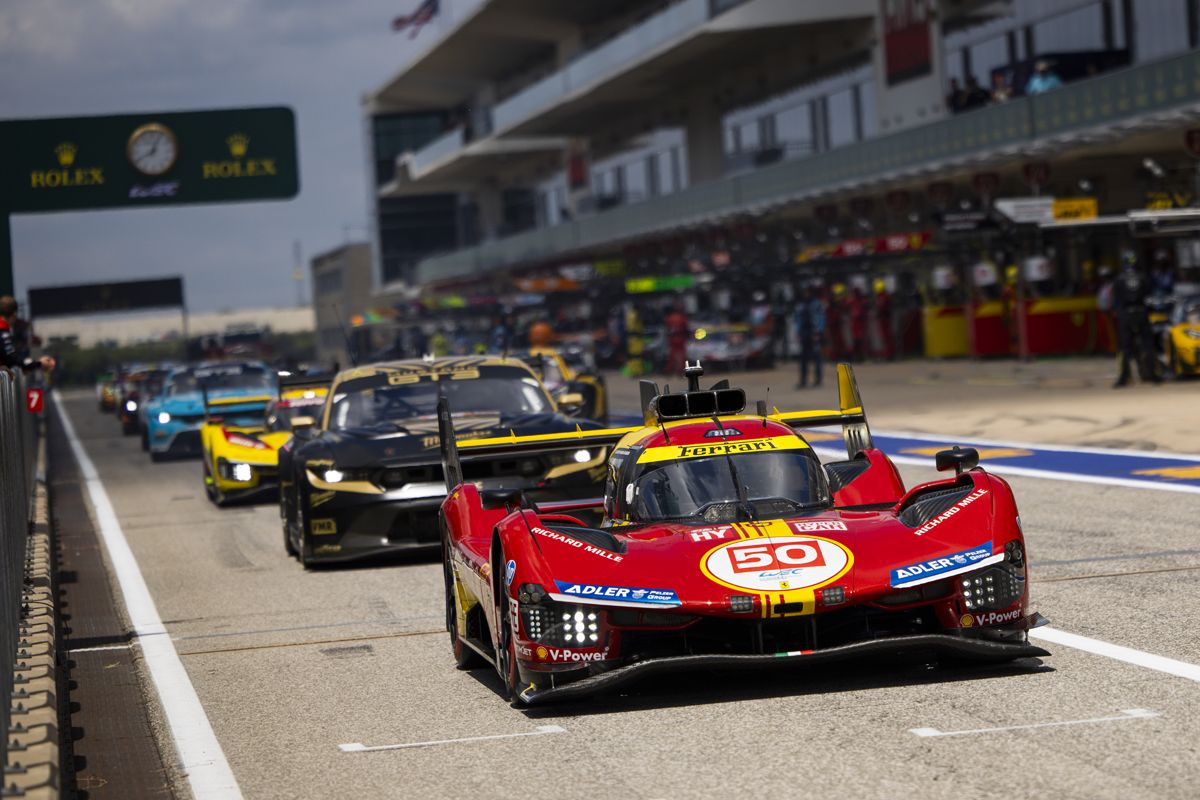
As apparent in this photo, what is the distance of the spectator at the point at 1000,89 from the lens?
37.9 metres

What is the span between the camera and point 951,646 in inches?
283

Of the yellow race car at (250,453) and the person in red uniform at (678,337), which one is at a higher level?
the person in red uniform at (678,337)

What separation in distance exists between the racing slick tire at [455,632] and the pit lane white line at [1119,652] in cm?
257

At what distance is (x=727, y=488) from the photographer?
27.3ft

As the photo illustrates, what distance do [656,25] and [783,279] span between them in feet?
38.3

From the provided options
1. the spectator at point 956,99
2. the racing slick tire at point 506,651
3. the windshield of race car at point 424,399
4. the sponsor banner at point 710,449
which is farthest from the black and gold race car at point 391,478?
the spectator at point 956,99

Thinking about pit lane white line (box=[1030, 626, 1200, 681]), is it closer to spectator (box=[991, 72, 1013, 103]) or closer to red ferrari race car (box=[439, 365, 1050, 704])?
red ferrari race car (box=[439, 365, 1050, 704])

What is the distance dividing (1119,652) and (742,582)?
1.84 metres

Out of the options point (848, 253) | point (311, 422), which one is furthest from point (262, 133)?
point (311, 422)

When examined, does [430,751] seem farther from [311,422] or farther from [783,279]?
[783,279]

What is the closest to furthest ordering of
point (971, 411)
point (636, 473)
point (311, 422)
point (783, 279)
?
point (636, 473), point (311, 422), point (971, 411), point (783, 279)

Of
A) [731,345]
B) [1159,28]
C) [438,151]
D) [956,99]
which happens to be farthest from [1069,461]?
[438,151]

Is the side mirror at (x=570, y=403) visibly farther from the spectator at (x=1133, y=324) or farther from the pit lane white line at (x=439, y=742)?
the spectator at (x=1133, y=324)

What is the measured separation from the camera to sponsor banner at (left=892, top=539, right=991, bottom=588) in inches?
285
